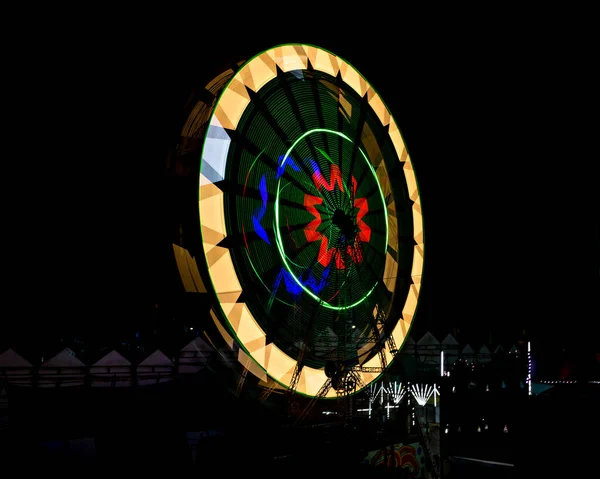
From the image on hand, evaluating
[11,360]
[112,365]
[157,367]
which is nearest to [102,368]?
[112,365]

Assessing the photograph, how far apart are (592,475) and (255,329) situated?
3.76 m

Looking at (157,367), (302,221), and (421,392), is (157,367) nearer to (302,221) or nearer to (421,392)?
(302,221)

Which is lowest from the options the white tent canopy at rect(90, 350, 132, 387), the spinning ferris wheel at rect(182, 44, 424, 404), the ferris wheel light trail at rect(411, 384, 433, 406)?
the ferris wheel light trail at rect(411, 384, 433, 406)

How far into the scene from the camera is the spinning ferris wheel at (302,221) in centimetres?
665

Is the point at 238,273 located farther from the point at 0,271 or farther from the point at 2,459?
the point at 0,271

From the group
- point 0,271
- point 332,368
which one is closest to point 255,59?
point 332,368

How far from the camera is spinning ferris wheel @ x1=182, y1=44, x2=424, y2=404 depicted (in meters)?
6.65

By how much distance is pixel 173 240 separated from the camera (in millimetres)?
6188

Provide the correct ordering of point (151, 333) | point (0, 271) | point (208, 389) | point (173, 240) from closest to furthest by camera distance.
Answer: point (173, 240) → point (208, 389) → point (0, 271) → point (151, 333)

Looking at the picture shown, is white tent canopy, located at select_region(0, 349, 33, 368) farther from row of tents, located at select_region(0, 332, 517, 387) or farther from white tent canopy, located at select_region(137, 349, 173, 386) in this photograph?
white tent canopy, located at select_region(137, 349, 173, 386)

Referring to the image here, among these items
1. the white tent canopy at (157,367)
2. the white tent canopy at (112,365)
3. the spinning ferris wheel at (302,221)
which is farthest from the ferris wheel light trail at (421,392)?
the white tent canopy at (112,365)

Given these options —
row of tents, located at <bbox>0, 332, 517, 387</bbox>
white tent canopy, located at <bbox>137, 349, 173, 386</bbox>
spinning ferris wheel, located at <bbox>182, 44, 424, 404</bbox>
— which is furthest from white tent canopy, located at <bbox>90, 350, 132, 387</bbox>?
spinning ferris wheel, located at <bbox>182, 44, 424, 404</bbox>

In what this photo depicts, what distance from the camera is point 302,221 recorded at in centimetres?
852

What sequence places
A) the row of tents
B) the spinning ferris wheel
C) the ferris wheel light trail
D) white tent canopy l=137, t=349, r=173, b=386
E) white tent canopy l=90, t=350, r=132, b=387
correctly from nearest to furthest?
the spinning ferris wheel
the row of tents
white tent canopy l=90, t=350, r=132, b=387
white tent canopy l=137, t=349, r=173, b=386
the ferris wheel light trail
